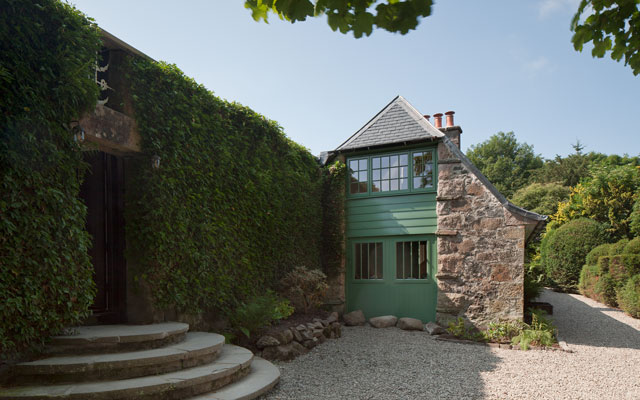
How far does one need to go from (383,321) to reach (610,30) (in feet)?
23.6

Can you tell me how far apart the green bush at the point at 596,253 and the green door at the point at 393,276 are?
25.0ft

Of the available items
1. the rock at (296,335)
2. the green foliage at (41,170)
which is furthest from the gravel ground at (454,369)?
the green foliage at (41,170)

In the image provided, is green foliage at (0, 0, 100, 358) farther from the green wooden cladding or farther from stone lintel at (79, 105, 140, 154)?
the green wooden cladding

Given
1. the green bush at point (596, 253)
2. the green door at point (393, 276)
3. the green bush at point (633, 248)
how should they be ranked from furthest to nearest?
the green bush at point (596, 253), the green bush at point (633, 248), the green door at point (393, 276)

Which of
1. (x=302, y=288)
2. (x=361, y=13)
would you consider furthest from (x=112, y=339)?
(x=302, y=288)

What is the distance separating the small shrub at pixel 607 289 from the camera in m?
11.6

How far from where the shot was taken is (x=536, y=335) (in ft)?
24.1

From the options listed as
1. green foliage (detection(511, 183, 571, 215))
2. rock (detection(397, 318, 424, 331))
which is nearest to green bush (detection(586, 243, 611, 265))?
green foliage (detection(511, 183, 571, 215))

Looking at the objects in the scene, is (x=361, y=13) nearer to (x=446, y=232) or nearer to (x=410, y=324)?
(x=446, y=232)

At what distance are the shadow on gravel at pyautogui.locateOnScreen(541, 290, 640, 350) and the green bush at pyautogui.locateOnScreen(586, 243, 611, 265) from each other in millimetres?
1890

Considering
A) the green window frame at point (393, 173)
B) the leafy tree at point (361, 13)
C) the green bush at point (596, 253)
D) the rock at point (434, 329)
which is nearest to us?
the leafy tree at point (361, 13)

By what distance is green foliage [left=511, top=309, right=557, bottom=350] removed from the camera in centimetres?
723

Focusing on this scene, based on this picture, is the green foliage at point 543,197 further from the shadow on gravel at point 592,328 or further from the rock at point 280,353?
the rock at point 280,353

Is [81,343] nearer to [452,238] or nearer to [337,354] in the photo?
[337,354]
